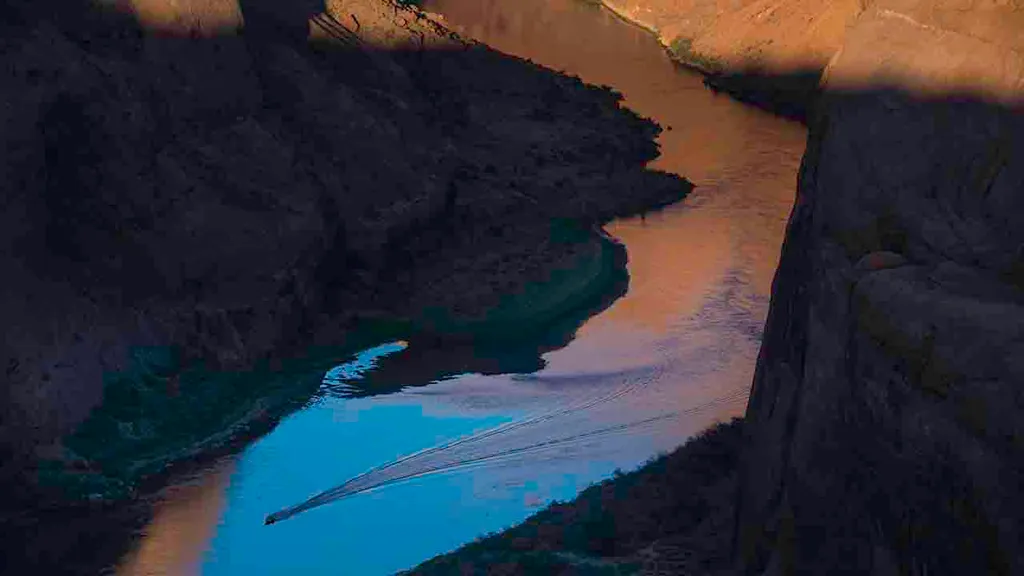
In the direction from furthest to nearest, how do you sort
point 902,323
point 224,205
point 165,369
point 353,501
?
point 224,205 → point 165,369 → point 353,501 → point 902,323

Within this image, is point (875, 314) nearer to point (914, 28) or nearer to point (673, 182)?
point (914, 28)

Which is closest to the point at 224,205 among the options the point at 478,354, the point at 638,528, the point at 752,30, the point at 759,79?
the point at 478,354

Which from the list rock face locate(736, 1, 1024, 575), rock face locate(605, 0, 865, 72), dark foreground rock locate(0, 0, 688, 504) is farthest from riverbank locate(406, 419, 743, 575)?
rock face locate(605, 0, 865, 72)

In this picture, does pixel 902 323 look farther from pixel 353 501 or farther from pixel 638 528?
pixel 353 501

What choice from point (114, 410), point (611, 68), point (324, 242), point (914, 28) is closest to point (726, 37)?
point (611, 68)

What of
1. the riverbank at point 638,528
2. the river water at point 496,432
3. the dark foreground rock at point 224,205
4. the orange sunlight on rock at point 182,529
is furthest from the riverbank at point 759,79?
the orange sunlight on rock at point 182,529
